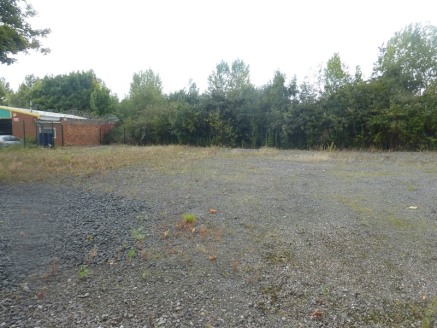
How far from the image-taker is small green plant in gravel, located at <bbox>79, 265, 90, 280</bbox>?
2727 millimetres

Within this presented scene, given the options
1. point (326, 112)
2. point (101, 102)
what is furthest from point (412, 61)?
point (101, 102)

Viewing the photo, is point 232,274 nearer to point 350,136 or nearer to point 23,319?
point 23,319

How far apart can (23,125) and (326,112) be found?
20995mm

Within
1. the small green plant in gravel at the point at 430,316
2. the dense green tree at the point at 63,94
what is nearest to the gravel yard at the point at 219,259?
the small green plant in gravel at the point at 430,316

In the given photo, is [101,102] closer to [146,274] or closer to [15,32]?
[15,32]

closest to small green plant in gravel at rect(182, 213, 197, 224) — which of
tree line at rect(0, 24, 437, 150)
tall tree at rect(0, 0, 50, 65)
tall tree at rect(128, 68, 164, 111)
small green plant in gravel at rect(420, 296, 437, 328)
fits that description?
small green plant in gravel at rect(420, 296, 437, 328)

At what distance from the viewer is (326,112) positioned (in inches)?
664

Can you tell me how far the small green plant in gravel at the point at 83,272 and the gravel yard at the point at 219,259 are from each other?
0.06ft

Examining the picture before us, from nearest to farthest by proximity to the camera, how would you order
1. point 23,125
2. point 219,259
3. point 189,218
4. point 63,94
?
point 219,259, point 189,218, point 23,125, point 63,94

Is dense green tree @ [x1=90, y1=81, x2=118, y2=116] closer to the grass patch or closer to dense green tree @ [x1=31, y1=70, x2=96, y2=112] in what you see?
dense green tree @ [x1=31, y1=70, x2=96, y2=112]

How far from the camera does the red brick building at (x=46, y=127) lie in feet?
65.7

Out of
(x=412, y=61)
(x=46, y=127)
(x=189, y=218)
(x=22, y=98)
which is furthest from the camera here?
(x=22, y=98)

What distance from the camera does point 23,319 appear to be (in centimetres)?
216

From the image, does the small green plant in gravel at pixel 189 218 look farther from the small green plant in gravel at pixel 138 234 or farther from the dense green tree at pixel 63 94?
the dense green tree at pixel 63 94
